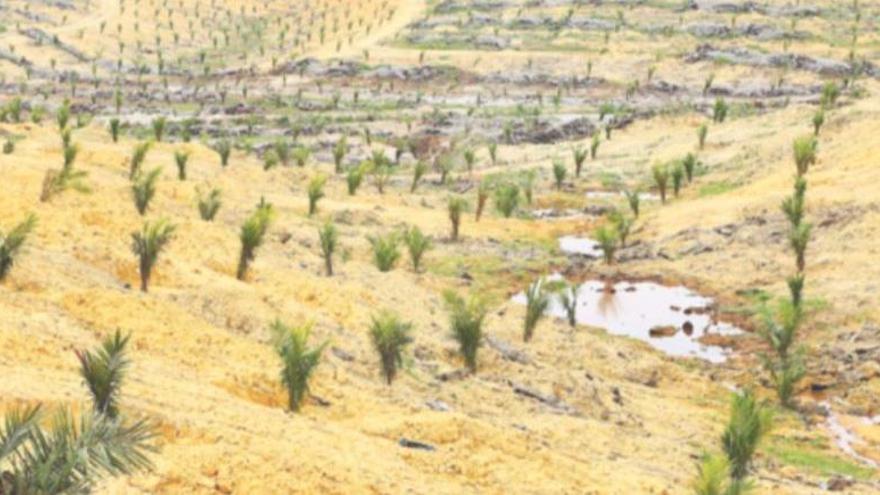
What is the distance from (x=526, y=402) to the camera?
641 inches

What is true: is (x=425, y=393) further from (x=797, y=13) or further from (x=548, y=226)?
(x=797, y=13)

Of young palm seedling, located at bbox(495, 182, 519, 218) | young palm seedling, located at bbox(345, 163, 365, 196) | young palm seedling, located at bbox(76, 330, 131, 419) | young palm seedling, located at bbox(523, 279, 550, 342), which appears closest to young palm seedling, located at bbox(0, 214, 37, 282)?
young palm seedling, located at bbox(76, 330, 131, 419)

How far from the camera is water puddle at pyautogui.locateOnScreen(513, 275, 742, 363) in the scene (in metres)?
23.2

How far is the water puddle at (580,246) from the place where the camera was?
31.3 metres

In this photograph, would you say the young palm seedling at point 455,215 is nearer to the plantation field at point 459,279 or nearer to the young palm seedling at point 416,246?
the plantation field at point 459,279

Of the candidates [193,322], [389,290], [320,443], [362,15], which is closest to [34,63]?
[362,15]

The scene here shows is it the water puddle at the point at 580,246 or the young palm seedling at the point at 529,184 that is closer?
the water puddle at the point at 580,246

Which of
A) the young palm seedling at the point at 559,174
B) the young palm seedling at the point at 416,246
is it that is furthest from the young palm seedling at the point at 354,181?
the young palm seedling at the point at 416,246

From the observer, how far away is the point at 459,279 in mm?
27156

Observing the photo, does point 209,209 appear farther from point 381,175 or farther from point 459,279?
point 381,175

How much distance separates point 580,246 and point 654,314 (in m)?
7.58

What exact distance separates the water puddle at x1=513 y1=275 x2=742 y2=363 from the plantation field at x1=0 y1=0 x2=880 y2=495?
0.35ft

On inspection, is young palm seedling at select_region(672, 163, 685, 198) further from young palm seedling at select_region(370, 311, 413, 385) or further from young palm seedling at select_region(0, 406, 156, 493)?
young palm seedling at select_region(0, 406, 156, 493)

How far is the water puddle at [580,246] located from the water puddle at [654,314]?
10.5ft
